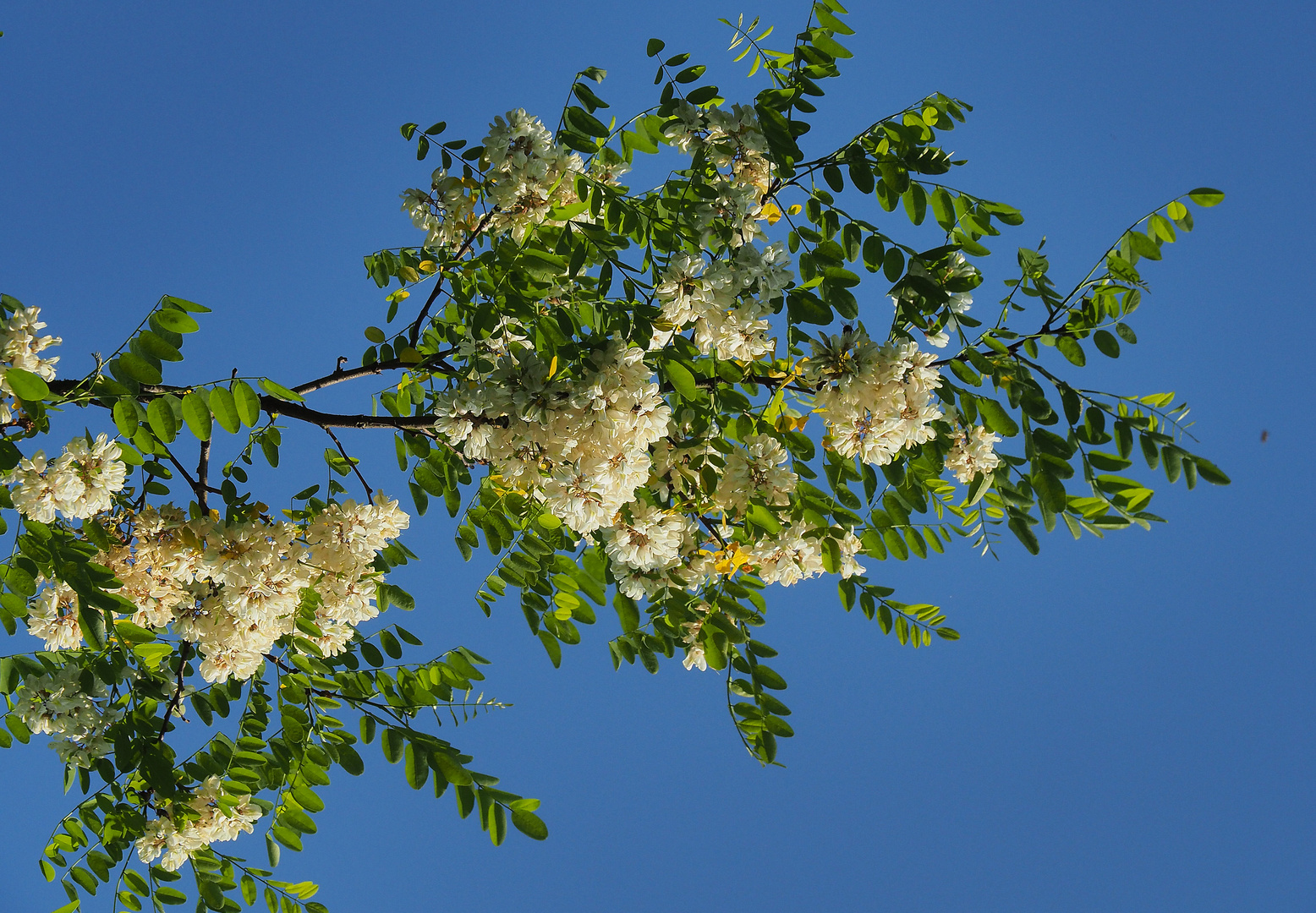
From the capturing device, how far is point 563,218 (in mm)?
1391

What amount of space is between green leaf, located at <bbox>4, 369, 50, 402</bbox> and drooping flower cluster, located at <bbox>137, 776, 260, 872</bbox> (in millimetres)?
Answer: 785

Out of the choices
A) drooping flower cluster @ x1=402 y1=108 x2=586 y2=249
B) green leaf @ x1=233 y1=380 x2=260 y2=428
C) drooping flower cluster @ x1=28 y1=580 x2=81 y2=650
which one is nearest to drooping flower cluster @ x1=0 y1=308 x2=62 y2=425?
green leaf @ x1=233 y1=380 x2=260 y2=428

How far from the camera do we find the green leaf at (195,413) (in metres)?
1.19

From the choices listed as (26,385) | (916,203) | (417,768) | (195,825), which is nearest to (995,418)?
(916,203)

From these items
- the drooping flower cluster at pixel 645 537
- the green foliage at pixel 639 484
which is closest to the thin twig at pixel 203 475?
the green foliage at pixel 639 484

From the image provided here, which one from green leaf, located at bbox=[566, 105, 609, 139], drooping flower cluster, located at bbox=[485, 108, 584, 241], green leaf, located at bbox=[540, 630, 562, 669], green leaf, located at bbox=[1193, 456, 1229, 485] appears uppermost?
green leaf, located at bbox=[566, 105, 609, 139]

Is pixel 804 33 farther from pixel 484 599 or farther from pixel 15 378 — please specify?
pixel 15 378

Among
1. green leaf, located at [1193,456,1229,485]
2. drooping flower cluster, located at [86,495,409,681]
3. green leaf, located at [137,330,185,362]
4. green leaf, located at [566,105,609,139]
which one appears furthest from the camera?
green leaf, located at [566,105,609,139]

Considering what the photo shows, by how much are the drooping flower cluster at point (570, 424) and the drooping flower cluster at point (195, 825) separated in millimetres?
879

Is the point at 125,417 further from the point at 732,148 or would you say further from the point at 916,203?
the point at 916,203

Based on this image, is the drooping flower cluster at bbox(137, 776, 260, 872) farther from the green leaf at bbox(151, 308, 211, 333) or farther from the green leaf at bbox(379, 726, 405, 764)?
the green leaf at bbox(151, 308, 211, 333)

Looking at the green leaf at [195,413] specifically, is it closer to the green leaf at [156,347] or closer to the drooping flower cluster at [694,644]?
the green leaf at [156,347]

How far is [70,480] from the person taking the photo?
3.93 feet

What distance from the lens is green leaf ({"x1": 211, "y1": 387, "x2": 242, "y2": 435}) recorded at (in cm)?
119
